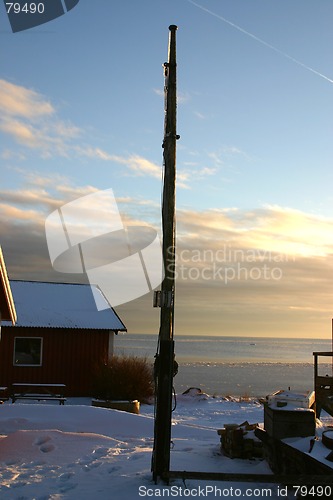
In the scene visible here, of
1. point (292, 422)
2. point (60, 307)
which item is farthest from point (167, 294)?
point (60, 307)

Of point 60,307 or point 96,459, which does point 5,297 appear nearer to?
point 96,459

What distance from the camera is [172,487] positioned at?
7.66m

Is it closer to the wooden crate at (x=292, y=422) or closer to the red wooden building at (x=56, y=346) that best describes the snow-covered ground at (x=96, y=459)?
the wooden crate at (x=292, y=422)

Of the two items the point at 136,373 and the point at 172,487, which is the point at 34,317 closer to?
the point at 136,373

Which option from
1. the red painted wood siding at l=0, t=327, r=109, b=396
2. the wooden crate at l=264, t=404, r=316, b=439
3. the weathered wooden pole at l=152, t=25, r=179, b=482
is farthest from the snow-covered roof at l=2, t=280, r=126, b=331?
the wooden crate at l=264, t=404, r=316, b=439

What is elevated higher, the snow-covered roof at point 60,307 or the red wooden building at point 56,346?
the snow-covered roof at point 60,307

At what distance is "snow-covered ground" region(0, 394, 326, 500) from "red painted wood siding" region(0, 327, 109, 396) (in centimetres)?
917

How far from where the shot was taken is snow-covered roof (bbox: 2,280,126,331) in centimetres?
2445

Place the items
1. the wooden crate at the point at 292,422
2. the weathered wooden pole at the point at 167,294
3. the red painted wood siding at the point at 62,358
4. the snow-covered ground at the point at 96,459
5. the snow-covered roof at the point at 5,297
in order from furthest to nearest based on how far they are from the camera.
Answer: the red painted wood siding at the point at 62,358 < the snow-covered roof at the point at 5,297 < the wooden crate at the point at 292,422 < the weathered wooden pole at the point at 167,294 < the snow-covered ground at the point at 96,459

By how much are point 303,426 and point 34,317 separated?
17941mm

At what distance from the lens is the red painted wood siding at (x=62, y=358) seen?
23703 mm

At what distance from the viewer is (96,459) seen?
373 inches

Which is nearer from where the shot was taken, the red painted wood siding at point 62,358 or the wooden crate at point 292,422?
the wooden crate at point 292,422

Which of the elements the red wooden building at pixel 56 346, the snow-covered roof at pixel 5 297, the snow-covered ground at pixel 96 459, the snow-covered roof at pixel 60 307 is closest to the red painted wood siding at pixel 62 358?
the red wooden building at pixel 56 346
